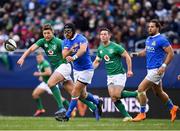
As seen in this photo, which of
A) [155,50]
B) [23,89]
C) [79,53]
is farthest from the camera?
[23,89]

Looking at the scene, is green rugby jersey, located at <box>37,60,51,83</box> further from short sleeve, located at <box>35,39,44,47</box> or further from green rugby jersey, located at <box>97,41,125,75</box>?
green rugby jersey, located at <box>97,41,125,75</box>

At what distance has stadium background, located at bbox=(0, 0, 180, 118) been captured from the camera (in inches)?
921

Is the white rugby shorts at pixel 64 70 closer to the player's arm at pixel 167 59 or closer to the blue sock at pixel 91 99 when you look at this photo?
the blue sock at pixel 91 99

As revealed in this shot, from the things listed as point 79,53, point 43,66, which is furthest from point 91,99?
point 43,66

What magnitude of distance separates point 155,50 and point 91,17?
9948mm

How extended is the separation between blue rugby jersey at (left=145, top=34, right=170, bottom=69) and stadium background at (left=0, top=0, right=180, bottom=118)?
125 inches

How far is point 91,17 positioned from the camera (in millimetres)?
29453

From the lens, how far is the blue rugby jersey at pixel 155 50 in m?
19.7

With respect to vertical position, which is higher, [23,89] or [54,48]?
[54,48]

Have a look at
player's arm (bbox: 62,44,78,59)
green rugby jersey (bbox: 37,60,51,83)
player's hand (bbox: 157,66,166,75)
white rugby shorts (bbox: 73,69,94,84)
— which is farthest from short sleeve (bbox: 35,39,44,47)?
player's hand (bbox: 157,66,166,75)

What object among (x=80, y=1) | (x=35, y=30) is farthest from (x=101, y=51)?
(x=80, y=1)

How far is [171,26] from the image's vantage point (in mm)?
27453

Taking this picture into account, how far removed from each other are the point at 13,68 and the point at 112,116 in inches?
146

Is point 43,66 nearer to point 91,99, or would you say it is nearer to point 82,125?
point 91,99
